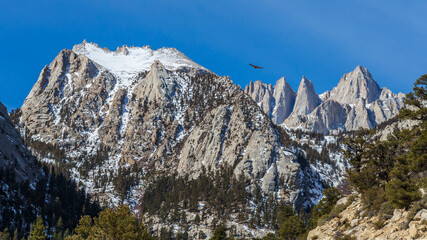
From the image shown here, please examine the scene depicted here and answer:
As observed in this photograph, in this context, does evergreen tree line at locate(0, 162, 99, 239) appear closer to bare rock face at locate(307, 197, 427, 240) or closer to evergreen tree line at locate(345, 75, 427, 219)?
bare rock face at locate(307, 197, 427, 240)

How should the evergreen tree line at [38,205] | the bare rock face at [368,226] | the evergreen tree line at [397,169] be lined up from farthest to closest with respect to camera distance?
the evergreen tree line at [38,205], the evergreen tree line at [397,169], the bare rock face at [368,226]

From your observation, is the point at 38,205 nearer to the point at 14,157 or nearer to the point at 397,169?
the point at 14,157

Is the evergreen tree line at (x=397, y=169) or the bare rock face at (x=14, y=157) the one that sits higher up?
the bare rock face at (x=14, y=157)

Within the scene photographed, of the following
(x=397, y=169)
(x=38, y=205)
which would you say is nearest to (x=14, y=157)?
(x=38, y=205)

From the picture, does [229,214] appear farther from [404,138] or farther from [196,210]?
[404,138]

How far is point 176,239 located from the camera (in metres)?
163

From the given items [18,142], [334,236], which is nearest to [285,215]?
[334,236]

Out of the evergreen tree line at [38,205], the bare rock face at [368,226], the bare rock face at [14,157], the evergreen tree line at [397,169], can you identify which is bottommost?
the bare rock face at [368,226]

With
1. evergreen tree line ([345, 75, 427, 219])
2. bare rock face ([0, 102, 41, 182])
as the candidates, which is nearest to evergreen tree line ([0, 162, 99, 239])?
bare rock face ([0, 102, 41, 182])

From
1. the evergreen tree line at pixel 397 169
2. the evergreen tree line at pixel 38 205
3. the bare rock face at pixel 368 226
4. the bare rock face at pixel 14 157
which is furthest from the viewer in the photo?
the bare rock face at pixel 14 157

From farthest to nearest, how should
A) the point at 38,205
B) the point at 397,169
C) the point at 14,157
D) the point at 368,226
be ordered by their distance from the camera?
the point at 14,157
the point at 38,205
the point at 397,169
the point at 368,226

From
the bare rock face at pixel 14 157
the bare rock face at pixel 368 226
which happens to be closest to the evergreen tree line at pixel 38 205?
the bare rock face at pixel 14 157

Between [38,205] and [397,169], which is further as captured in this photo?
[38,205]

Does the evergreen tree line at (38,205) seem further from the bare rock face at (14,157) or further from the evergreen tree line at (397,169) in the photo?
the evergreen tree line at (397,169)
